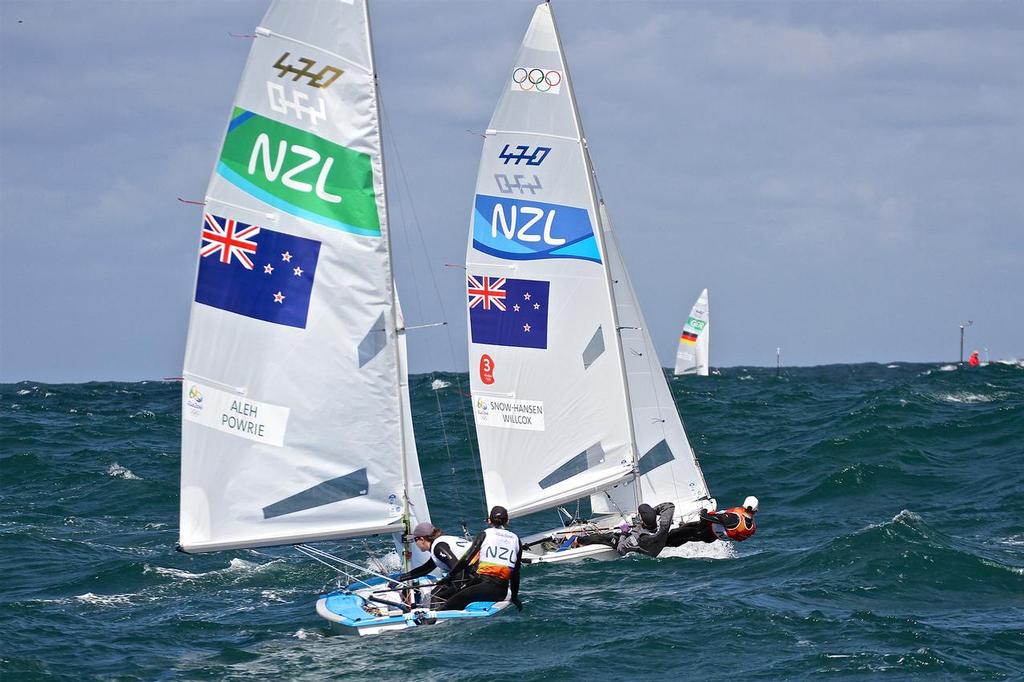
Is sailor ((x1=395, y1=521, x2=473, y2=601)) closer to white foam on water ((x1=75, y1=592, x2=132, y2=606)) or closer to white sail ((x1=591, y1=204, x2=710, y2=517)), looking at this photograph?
white foam on water ((x1=75, y1=592, x2=132, y2=606))

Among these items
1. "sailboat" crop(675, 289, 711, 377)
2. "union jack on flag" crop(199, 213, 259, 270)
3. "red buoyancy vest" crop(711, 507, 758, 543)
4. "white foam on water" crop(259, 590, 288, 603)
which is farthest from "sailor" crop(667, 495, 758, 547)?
"sailboat" crop(675, 289, 711, 377)

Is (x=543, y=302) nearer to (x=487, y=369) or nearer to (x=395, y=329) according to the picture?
(x=487, y=369)

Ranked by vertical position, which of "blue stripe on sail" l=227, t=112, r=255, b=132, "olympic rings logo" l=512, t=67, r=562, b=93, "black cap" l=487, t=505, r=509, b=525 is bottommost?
"black cap" l=487, t=505, r=509, b=525

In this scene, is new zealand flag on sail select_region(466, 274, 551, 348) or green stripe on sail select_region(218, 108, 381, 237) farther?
new zealand flag on sail select_region(466, 274, 551, 348)

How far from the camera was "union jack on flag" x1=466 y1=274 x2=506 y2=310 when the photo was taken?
837 inches

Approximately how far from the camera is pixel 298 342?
14.8 m

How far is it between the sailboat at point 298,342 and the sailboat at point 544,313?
20.3 ft

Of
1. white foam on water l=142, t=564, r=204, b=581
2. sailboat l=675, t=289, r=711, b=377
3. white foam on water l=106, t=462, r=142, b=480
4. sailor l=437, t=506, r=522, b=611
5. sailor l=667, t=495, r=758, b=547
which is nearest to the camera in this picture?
sailor l=437, t=506, r=522, b=611

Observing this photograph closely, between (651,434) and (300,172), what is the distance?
988 centimetres

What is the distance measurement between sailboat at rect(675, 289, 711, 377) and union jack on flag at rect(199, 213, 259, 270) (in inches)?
2289

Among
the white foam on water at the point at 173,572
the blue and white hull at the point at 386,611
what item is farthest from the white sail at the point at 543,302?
the blue and white hull at the point at 386,611

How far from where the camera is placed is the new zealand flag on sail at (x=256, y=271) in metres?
14.6

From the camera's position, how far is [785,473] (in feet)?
98.5

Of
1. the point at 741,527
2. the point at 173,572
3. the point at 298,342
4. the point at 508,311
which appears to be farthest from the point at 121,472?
the point at 298,342
